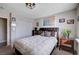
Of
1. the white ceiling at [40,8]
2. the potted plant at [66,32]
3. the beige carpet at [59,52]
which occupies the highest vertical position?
the white ceiling at [40,8]

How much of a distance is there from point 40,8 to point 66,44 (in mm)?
796

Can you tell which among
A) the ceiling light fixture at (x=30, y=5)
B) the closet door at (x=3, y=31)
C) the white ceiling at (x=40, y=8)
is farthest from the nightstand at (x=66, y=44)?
the closet door at (x=3, y=31)

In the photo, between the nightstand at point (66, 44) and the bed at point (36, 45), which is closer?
the bed at point (36, 45)

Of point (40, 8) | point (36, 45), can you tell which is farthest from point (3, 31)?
point (40, 8)

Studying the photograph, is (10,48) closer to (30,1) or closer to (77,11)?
(30,1)

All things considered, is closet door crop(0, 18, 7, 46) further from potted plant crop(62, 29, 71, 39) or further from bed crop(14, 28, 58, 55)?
potted plant crop(62, 29, 71, 39)

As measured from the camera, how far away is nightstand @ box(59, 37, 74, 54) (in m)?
1.59

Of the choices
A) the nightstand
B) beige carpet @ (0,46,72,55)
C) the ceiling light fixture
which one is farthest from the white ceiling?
beige carpet @ (0,46,72,55)

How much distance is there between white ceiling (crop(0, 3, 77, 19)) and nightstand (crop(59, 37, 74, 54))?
53cm

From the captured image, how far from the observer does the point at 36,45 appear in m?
1.51

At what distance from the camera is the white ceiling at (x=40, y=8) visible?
5.10ft

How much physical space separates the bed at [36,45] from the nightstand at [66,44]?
0.11m

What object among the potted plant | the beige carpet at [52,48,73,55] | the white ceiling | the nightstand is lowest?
the beige carpet at [52,48,73,55]

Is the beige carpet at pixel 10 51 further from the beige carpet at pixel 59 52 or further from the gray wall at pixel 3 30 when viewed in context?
the gray wall at pixel 3 30
